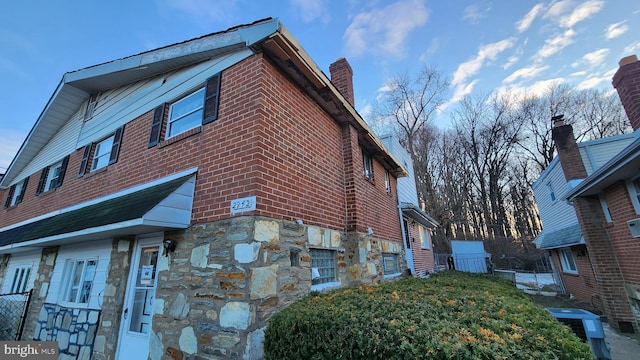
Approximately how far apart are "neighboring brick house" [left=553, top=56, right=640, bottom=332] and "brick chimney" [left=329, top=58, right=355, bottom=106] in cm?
687

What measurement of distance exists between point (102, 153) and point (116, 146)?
125cm

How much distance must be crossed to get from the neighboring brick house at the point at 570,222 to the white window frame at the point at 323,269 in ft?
32.9

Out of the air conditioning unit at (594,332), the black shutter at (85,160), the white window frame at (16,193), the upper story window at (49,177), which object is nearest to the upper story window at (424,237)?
the air conditioning unit at (594,332)

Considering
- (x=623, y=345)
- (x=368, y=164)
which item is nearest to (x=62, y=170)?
(x=368, y=164)

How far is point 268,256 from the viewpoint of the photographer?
3.76 m

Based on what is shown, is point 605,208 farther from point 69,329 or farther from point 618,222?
point 69,329

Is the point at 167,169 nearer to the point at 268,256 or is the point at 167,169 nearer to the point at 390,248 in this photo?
the point at 268,256

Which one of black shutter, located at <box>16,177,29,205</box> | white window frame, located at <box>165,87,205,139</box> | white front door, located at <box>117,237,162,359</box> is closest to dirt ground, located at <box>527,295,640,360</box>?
white front door, located at <box>117,237,162,359</box>

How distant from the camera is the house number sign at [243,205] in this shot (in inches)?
150

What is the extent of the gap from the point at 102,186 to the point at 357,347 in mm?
7093

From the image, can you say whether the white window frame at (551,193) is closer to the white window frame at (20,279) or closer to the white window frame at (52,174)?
the white window frame at (20,279)

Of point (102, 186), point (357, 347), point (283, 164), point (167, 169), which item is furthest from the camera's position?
point (102, 186)

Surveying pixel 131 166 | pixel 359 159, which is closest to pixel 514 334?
pixel 359 159

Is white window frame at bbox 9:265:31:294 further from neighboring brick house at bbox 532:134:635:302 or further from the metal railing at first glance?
neighboring brick house at bbox 532:134:635:302
